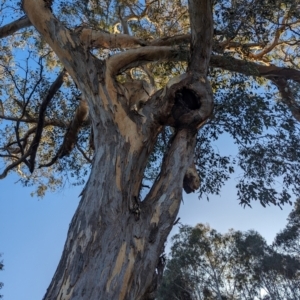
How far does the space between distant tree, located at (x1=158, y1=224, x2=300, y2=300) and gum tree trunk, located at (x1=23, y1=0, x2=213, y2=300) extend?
12.5m

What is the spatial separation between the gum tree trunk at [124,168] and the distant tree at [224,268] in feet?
41.0

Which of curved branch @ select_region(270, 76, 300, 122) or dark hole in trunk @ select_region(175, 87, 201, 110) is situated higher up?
curved branch @ select_region(270, 76, 300, 122)

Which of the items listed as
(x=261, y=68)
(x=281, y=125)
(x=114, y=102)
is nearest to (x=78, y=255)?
(x=114, y=102)

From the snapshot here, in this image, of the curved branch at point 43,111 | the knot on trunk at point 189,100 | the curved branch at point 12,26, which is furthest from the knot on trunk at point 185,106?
the curved branch at point 12,26

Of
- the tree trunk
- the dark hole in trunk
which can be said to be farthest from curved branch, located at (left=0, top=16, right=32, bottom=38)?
the dark hole in trunk

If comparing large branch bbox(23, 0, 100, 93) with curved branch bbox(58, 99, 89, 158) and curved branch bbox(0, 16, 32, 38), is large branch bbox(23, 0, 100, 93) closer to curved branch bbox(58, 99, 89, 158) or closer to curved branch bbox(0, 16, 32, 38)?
curved branch bbox(58, 99, 89, 158)

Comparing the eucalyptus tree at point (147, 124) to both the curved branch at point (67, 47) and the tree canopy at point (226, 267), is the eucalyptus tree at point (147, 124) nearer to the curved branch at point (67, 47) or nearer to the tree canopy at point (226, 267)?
the curved branch at point (67, 47)

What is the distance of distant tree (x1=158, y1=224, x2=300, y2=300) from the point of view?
1476cm

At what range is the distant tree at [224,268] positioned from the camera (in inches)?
581

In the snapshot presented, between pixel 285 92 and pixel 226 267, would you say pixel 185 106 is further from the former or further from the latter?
pixel 226 267

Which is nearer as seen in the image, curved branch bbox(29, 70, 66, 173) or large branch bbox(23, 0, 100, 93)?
large branch bbox(23, 0, 100, 93)

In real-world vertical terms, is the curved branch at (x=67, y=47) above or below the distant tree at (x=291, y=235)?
below

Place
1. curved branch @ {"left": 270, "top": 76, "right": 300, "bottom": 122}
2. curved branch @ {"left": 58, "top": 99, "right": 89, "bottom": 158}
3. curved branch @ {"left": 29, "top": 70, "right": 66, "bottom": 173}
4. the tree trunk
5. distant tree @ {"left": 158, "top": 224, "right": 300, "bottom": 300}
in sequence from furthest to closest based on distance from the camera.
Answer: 1. distant tree @ {"left": 158, "top": 224, "right": 300, "bottom": 300}
2. curved branch @ {"left": 270, "top": 76, "right": 300, "bottom": 122}
3. curved branch @ {"left": 29, "top": 70, "right": 66, "bottom": 173}
4. curved branch @ {"left": 58, "top": 99, "right": 89, "bottom": 158}
5. the tree trunk

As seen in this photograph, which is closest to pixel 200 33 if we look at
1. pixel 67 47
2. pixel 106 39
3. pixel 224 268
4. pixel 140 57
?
pixel 140 57
